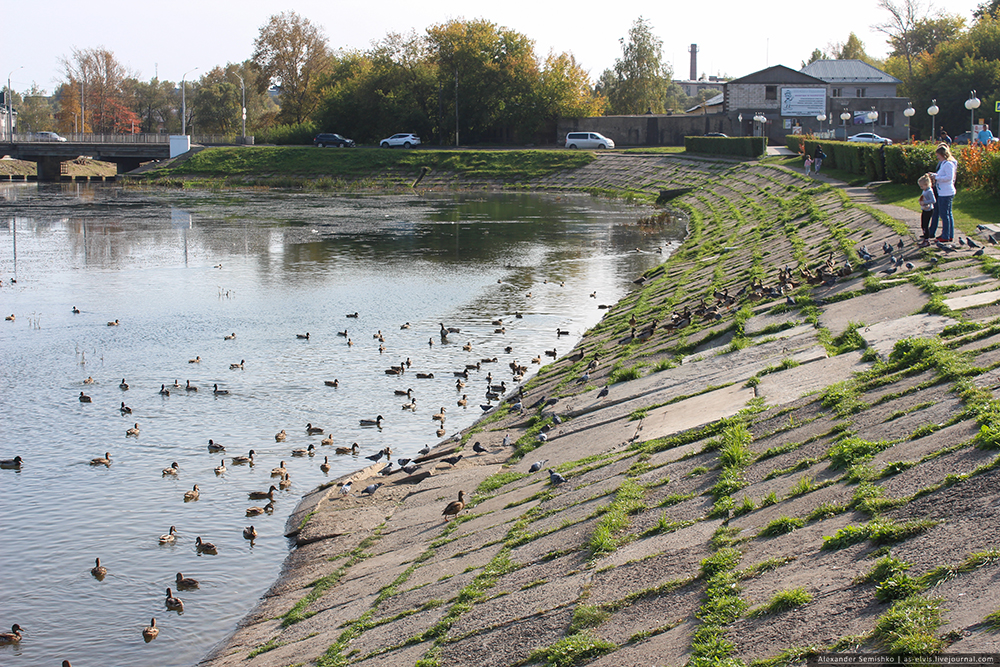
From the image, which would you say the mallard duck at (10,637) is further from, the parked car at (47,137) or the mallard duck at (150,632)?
the parked car at (47,137)

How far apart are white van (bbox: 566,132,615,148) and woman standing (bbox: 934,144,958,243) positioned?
2756 inches

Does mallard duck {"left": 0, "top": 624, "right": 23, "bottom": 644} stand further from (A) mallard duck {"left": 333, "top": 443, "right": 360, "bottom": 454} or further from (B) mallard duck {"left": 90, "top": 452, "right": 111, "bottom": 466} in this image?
(A) mallard duck {"left": 333, "top": 443, "right": 360, "bottom": 454}

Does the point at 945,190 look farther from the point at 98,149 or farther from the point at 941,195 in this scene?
the point at 98,149

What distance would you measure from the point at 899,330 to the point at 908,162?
20.0 metres

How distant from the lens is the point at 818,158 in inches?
1780

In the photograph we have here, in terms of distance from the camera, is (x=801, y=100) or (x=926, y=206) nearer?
(x=926, y=206)

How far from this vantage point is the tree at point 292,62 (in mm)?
114250

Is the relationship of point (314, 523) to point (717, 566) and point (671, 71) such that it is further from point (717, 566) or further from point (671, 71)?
point (671, 71)

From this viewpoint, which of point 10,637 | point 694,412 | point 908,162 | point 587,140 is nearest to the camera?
point 10,637

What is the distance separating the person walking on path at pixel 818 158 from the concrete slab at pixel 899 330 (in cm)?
3061

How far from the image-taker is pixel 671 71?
117938 millimetres

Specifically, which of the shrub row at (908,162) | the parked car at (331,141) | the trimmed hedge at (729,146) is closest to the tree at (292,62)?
the parked car at (331,141)

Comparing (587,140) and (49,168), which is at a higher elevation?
(587,140)

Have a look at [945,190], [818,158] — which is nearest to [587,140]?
[818,158]
